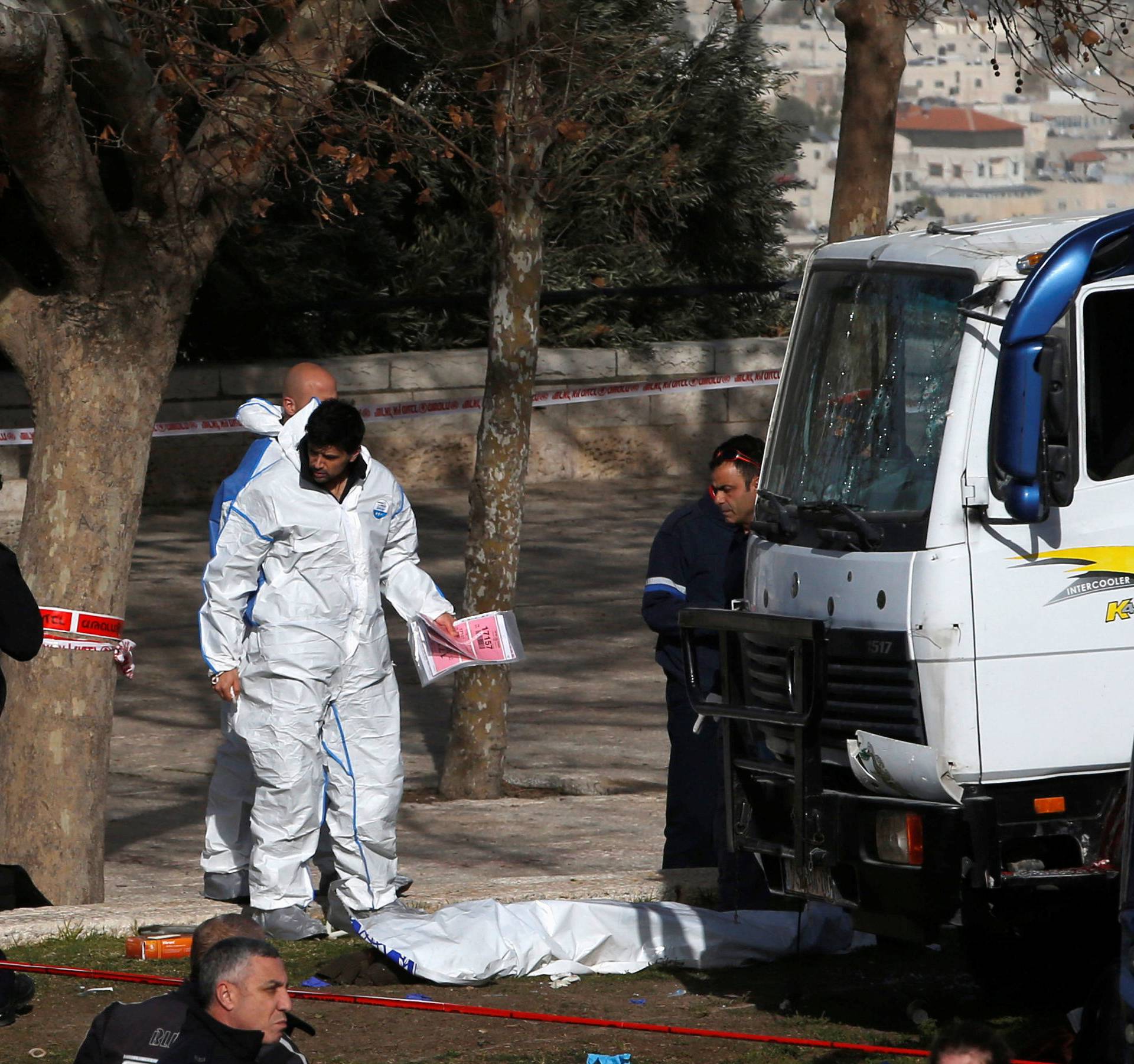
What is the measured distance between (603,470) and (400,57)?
14.7 feet

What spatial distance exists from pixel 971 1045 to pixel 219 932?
63.7 inches

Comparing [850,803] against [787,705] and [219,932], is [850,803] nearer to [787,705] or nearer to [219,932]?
[787,705]

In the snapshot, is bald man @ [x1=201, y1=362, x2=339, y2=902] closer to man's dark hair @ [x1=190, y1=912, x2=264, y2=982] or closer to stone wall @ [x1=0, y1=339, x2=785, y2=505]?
man's dark hair @ [x1=190, y1=912, x2=264, y2=982]

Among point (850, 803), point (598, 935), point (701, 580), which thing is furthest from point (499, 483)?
point (850, 803)

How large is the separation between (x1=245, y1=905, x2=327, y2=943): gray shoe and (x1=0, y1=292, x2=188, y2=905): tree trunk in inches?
36.0

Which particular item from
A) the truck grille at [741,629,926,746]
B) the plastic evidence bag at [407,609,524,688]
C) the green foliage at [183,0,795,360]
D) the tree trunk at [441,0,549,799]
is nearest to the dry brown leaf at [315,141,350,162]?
A: the tree trunk at [441,0,549,799]

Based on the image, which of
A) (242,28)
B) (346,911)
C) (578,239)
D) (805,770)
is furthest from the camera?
(578,239)

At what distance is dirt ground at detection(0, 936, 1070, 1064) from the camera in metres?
5.48

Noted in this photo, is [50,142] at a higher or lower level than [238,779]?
higher

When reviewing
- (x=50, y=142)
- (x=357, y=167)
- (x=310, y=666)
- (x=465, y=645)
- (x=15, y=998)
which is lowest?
(x=15, y=998)

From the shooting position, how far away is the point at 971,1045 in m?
3.55

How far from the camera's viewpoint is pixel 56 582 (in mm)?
6992

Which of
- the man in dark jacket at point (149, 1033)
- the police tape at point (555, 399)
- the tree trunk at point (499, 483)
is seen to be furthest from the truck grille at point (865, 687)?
the police tape at point (555, 399)

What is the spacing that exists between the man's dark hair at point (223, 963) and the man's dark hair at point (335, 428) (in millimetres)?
2792
